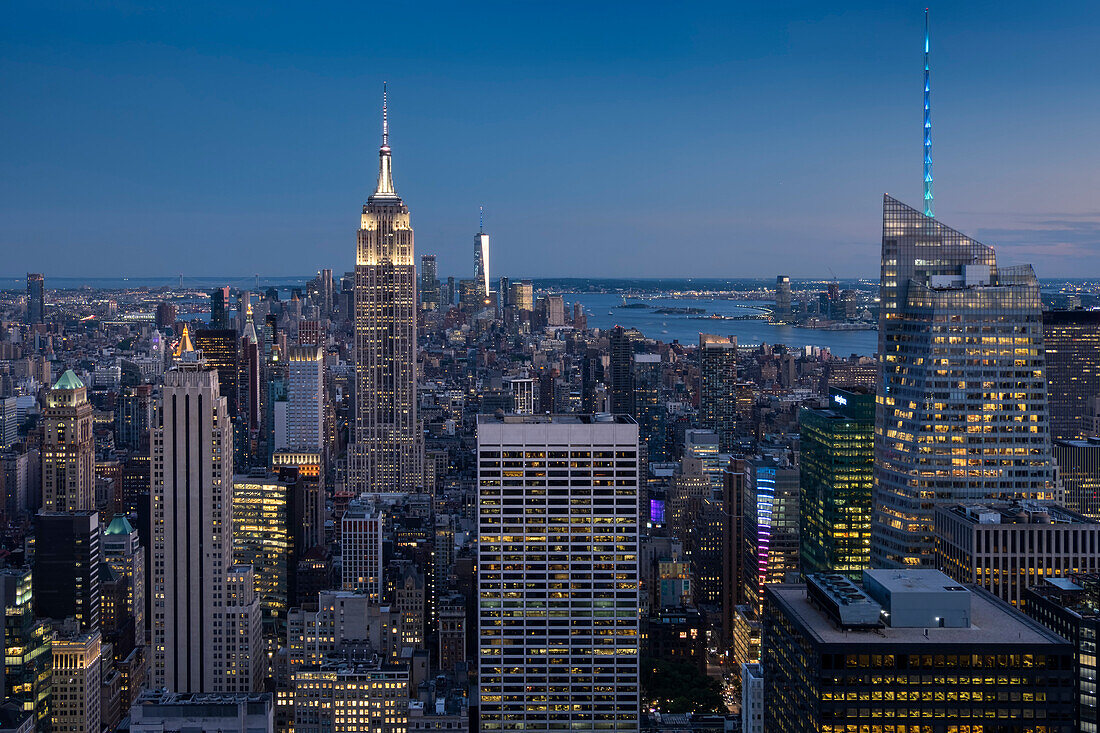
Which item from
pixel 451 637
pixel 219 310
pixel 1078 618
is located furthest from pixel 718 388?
pixel 1078 618

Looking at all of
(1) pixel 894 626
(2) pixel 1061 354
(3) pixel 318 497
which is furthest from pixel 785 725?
(3) pixel 318 497

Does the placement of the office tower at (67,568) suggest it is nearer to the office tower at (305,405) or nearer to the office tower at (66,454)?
the office tower at (66,454)

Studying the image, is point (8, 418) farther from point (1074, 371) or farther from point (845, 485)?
point (1074, 371)

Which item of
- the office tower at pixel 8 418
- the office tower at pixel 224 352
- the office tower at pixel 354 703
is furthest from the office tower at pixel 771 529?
the office tower at pixel 224 352

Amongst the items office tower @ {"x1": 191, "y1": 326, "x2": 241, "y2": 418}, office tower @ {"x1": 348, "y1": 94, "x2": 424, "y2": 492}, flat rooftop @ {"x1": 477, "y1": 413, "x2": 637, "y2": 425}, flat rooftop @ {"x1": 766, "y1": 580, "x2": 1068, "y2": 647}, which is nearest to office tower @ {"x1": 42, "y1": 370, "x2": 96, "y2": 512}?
office tower @ {"x1": 191, "y1": 326, "x2": 241, "y2": 418}

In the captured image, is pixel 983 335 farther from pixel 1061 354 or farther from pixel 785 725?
pixel 1061 354

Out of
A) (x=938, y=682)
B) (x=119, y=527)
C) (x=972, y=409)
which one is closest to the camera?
(x=938, y=682)

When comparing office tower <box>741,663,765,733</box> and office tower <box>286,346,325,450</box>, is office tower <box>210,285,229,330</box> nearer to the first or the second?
office tower <box>286,346,325,450</box>
